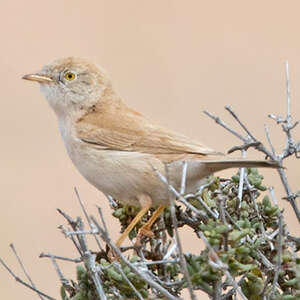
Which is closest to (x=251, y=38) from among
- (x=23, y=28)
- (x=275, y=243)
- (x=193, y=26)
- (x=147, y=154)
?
(x=193, y=26)

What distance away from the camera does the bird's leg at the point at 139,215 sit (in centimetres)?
406

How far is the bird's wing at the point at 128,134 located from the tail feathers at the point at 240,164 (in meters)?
0.16

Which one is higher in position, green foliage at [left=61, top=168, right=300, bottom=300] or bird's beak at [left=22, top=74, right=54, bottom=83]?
bird's beak at [left=22, top=74, right=54, bottom=83]

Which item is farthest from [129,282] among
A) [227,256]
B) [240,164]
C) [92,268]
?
[240,164]

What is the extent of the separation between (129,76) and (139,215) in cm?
677

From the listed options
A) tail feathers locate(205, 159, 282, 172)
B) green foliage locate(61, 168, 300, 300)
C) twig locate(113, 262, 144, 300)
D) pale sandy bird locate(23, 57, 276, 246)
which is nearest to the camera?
green foliage locate(61, 168, 300, 300)

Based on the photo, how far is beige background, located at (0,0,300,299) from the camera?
8.55 meters

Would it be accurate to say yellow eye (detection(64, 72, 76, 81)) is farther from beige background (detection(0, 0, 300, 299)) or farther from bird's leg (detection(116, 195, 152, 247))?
beige background (detection(0, 0, 300, 299))

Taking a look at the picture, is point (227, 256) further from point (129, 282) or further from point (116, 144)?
point (116, 144)

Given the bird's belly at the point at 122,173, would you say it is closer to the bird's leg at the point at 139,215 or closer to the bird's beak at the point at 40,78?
the bird's leg at the point at 139,215

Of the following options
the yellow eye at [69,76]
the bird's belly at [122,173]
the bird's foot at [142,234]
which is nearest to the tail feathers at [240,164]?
the bird's belly at [122,173]

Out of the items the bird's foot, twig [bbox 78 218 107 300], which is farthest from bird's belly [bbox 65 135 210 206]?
twig [bbox 78 218 107 300]

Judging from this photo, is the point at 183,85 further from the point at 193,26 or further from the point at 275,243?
the point at 275,243

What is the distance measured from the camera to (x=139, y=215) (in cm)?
415
